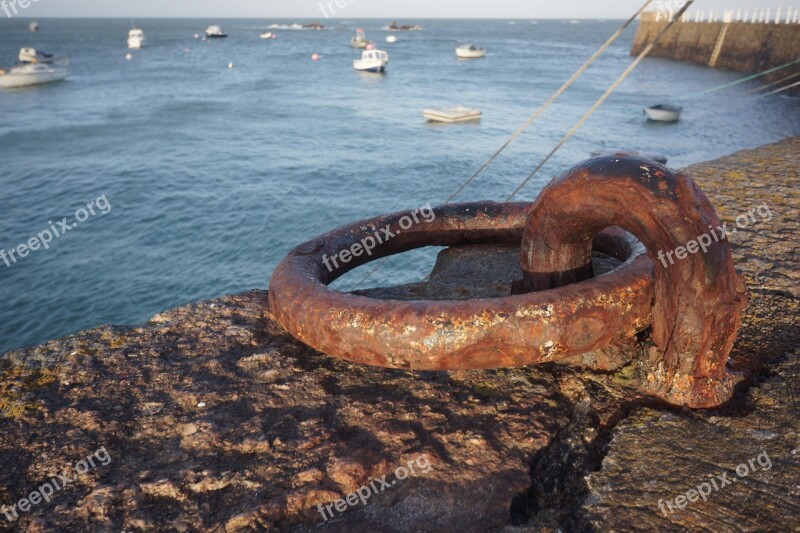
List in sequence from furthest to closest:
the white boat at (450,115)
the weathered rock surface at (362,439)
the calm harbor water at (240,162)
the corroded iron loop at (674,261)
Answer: the white boat at (450,115) → the calm harbor water at (240,162) → the corroded iron loop at (674,261) → the weathered rock surface at (362,439)

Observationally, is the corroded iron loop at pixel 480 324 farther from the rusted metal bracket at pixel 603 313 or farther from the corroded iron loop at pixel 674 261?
the corroded iron loop at pixel 674 261

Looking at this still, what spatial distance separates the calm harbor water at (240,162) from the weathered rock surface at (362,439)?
1125 centimetres

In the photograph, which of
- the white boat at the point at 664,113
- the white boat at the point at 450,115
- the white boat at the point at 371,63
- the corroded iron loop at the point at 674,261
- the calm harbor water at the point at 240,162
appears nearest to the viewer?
the corroded iron loop at the point at 674,261

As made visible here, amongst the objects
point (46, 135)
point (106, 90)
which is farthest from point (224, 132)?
point (106, 90)

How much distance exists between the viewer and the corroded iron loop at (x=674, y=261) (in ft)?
7.50

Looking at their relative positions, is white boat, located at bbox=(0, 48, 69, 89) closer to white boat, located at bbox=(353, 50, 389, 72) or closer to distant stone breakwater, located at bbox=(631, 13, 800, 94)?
white boat, located at bbox=(353, 50, 389, 72)

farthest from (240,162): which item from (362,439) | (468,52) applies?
(468,52)

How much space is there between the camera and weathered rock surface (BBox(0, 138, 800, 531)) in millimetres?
1963

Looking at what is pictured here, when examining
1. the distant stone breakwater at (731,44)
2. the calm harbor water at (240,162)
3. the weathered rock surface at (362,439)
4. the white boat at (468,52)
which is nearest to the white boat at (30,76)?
the calm harbor water at (240,162)

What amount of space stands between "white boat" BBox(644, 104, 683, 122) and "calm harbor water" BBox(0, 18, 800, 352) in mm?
561

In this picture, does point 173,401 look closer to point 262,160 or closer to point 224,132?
point 262,160

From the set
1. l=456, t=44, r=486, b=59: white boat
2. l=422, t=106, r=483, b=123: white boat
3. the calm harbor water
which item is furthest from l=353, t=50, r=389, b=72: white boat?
l=422, t=106, r=483, b=123: white boat

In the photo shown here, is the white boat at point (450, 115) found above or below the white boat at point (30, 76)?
below

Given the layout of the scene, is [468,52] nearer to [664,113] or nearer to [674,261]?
[664,113]
